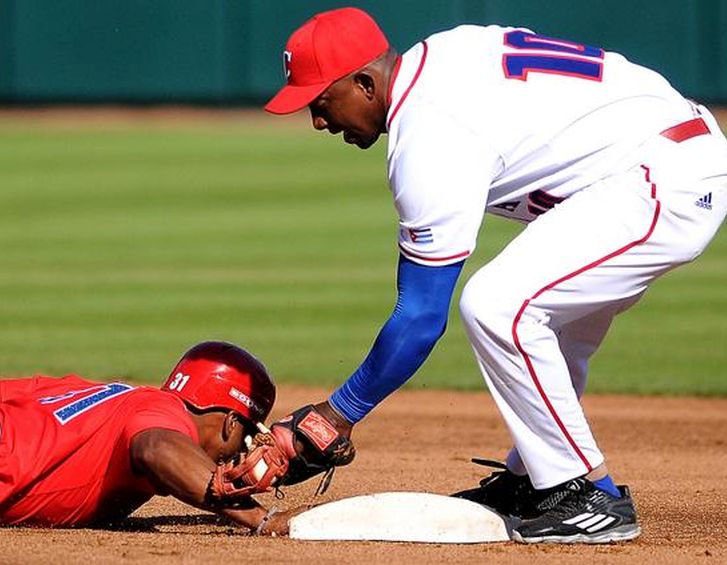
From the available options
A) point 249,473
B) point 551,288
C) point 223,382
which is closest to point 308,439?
point 249,473

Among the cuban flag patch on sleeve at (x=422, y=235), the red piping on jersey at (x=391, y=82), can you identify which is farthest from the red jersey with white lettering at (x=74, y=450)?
the red piping on jersey at (x=391, y=82)

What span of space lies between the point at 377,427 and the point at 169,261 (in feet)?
19.9

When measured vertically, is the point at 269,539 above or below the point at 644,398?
above

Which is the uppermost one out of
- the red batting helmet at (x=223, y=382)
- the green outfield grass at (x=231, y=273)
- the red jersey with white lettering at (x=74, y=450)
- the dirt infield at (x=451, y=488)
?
the red batting helmet at (x=223, y=382)

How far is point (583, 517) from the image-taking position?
505cm

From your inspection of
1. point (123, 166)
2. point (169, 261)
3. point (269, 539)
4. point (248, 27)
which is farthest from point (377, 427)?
point (248, 27)

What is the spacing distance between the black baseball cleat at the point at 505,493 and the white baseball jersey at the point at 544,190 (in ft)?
1.51

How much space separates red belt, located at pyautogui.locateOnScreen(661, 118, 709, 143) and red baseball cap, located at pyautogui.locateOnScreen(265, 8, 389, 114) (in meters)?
0.98

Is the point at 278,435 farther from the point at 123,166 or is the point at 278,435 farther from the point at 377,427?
the point at 123,166

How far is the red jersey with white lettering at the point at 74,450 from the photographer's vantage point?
4.93 meters

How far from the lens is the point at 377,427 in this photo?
8.23 m

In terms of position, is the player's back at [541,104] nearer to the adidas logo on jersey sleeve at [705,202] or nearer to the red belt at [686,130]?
the red belt at [686,130]

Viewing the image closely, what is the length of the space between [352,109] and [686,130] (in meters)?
1.12

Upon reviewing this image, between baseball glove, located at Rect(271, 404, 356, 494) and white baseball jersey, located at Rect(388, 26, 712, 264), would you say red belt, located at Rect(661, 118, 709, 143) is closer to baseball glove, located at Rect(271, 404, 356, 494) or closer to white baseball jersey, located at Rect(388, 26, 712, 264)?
white baseball jersey, located at Rect(388, 26, 712, 264)
